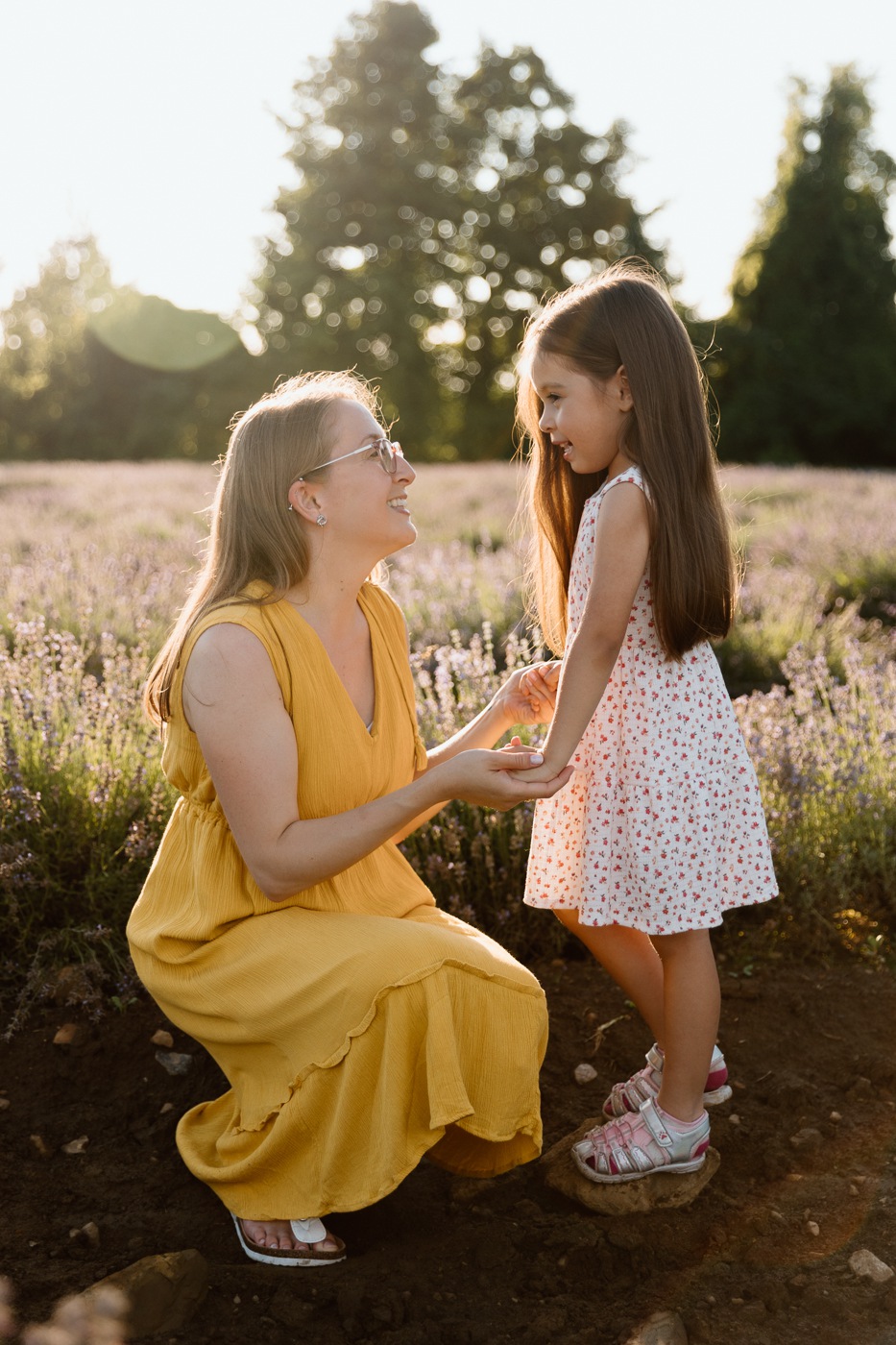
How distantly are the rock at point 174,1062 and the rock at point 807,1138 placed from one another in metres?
1.46

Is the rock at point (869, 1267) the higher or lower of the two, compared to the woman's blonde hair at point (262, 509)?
lower

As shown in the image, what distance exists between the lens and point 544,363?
2.46 meters

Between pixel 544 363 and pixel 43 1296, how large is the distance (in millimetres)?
2072

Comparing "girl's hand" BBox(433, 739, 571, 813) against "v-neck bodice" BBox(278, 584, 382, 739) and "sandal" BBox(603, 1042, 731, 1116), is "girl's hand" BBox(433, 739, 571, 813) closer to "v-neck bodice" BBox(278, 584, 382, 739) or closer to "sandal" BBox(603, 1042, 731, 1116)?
"v-neck bodice" BBox(278, 584, 382, 739)

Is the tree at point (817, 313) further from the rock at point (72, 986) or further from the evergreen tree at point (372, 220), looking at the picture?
the rock at point (72, 986)

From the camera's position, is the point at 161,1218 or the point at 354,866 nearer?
the point at 161,1218

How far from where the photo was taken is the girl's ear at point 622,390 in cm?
243

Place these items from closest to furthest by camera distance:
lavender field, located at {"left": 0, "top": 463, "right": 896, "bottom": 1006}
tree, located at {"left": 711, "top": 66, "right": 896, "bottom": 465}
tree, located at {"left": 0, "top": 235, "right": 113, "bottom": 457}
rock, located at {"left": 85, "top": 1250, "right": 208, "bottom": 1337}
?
rock, located at {"left": 85, "top": 1250, "right": 208, "bottom": 1337}
lavender field, located at {"left": 0, "top": 463, "right": 896, "bottom": 1006}
tree, located at {"left": 711, "top": 66, "right": 896, "bottom": 465}
tree, located at {"left": 0, "top": 235, "right": 113, "bottom": 457}

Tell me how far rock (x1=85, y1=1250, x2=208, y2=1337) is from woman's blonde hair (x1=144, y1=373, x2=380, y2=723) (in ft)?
3.37

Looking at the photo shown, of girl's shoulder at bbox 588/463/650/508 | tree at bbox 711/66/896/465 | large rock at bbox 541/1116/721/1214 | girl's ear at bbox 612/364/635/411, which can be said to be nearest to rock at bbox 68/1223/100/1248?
large rock at bbox 541/1116/721/1214

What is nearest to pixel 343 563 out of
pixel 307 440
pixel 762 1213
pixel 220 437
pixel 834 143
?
pixel 307 440

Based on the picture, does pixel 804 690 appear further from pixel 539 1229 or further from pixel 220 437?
pixel 220 437

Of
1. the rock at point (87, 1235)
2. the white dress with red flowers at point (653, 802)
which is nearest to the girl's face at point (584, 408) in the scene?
the white dress with red flowers at point (653, 802)

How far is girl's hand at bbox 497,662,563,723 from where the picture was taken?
2.63 metres
